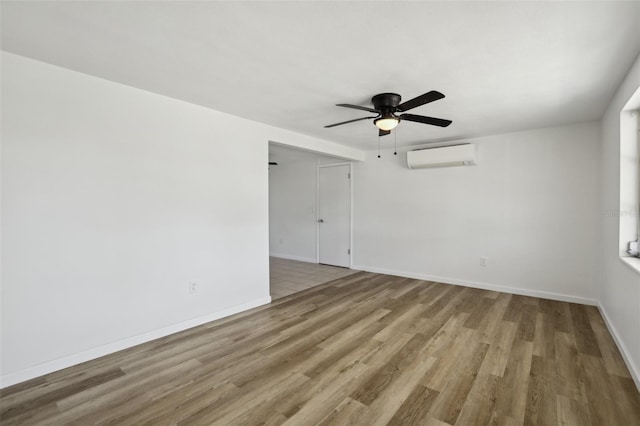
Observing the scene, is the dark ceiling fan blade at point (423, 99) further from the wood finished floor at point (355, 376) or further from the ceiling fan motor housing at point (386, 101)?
the wood finished floor at point (355, 376)

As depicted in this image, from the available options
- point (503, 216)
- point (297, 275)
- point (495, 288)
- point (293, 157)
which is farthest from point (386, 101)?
point (293, 157)

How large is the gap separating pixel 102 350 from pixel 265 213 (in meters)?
2.09

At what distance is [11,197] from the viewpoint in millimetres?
2059

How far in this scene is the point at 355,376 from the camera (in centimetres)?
218

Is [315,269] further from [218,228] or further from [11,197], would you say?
[11,197]

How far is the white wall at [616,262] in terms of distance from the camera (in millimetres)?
2162

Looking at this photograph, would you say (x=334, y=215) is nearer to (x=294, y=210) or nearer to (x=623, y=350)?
(x=294, y=210)

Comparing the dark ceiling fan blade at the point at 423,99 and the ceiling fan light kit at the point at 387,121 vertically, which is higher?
the dark ceiling fan blade at the point at 423,99

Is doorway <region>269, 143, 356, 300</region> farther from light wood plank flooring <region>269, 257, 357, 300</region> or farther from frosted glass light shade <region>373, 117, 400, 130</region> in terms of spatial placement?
frosted glass light shade <region>373, 117, 400, 130</region>

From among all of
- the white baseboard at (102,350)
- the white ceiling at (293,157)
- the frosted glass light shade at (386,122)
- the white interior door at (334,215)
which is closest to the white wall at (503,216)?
the white interior door at (334,215)

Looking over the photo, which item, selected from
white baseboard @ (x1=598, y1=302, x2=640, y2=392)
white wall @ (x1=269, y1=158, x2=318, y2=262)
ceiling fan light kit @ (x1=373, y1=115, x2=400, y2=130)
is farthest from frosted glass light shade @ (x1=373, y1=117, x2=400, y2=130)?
white wall @ (x1=269, y1=158, x2=318, y2=262)

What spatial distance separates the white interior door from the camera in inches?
234

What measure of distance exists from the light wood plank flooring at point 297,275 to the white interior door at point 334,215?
0.94 feet

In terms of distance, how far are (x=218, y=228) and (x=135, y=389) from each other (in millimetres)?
1652
